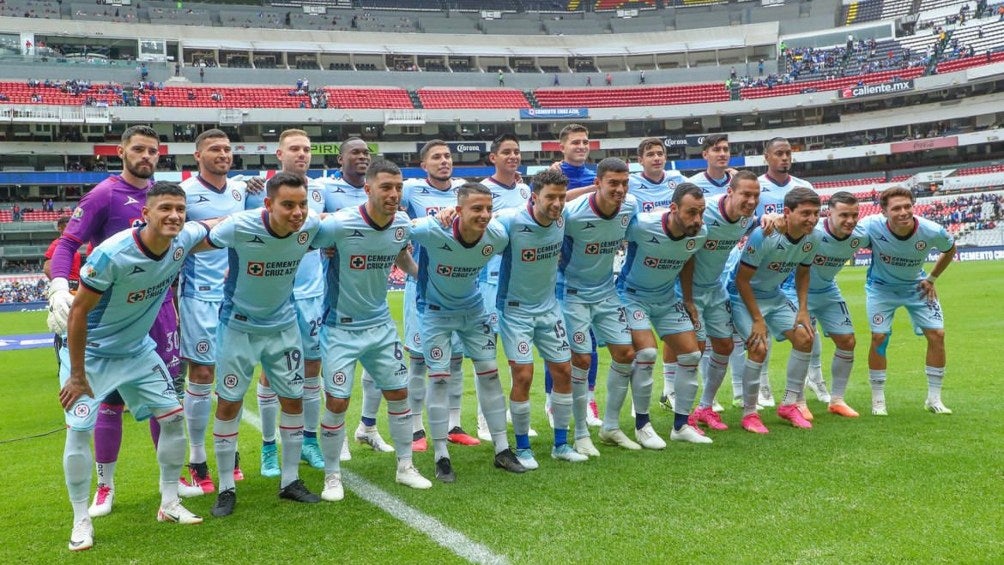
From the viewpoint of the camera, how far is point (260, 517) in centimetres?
525

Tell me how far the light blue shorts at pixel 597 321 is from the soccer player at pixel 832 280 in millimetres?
2172

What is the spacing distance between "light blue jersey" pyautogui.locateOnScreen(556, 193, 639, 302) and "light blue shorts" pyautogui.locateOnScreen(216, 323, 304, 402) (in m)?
2.45

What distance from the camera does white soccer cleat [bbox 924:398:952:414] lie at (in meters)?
7.44

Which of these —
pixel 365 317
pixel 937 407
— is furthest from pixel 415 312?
pixel 937 407

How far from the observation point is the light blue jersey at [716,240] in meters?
7.18

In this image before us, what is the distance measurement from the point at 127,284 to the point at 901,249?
22.8ft

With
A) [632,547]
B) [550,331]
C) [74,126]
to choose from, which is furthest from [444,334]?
[74,126]

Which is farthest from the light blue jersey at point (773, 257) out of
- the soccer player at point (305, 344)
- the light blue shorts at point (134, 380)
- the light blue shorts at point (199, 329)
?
the light blue shorts at point (134, 380)

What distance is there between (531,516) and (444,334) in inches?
75.0

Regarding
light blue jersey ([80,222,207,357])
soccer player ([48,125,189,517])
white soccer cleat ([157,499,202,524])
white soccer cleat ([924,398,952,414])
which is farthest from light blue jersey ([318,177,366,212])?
white soccer cleat ([924,398,952,414])

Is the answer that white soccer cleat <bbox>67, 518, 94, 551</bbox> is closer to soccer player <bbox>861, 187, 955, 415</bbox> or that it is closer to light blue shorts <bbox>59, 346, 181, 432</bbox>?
light blue shorts <bbox>59, 346, 181, 432</bbox>

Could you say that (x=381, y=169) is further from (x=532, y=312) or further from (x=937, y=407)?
(x=937, y=407)

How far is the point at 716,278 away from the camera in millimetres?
7512

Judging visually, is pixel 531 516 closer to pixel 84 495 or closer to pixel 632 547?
pixel 632 547
